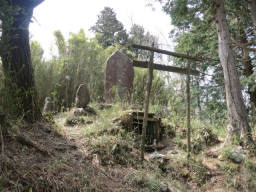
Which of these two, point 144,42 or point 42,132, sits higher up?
point 144,42

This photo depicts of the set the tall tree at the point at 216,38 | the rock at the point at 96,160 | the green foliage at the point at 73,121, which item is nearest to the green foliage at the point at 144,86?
the tall tree at the point at 216,38

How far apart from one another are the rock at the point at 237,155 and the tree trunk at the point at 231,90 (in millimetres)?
239

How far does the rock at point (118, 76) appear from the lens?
21.1ft

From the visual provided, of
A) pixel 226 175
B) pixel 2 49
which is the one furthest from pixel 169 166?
pixel 2 49

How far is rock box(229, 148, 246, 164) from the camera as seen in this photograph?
374 cm

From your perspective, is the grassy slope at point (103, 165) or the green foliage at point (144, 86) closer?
the grassy slope at point (103, 165)

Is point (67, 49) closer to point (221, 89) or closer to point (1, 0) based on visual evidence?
point (221, 89)

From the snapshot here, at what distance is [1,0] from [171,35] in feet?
17.7

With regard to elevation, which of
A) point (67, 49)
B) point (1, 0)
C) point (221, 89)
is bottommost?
point (221, 89)

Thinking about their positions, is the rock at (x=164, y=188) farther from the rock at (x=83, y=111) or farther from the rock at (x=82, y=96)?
the rock at (x=82, y=96)

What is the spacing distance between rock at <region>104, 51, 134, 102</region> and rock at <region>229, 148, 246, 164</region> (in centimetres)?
329

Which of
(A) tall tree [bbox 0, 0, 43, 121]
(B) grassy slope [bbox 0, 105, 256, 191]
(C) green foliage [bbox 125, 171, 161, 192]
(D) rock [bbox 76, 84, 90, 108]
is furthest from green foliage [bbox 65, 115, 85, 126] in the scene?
(C) green foliage [bbox 125, 171, 161, 192]

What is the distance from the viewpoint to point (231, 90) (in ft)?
13.9

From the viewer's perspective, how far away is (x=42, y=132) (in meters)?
3.58
